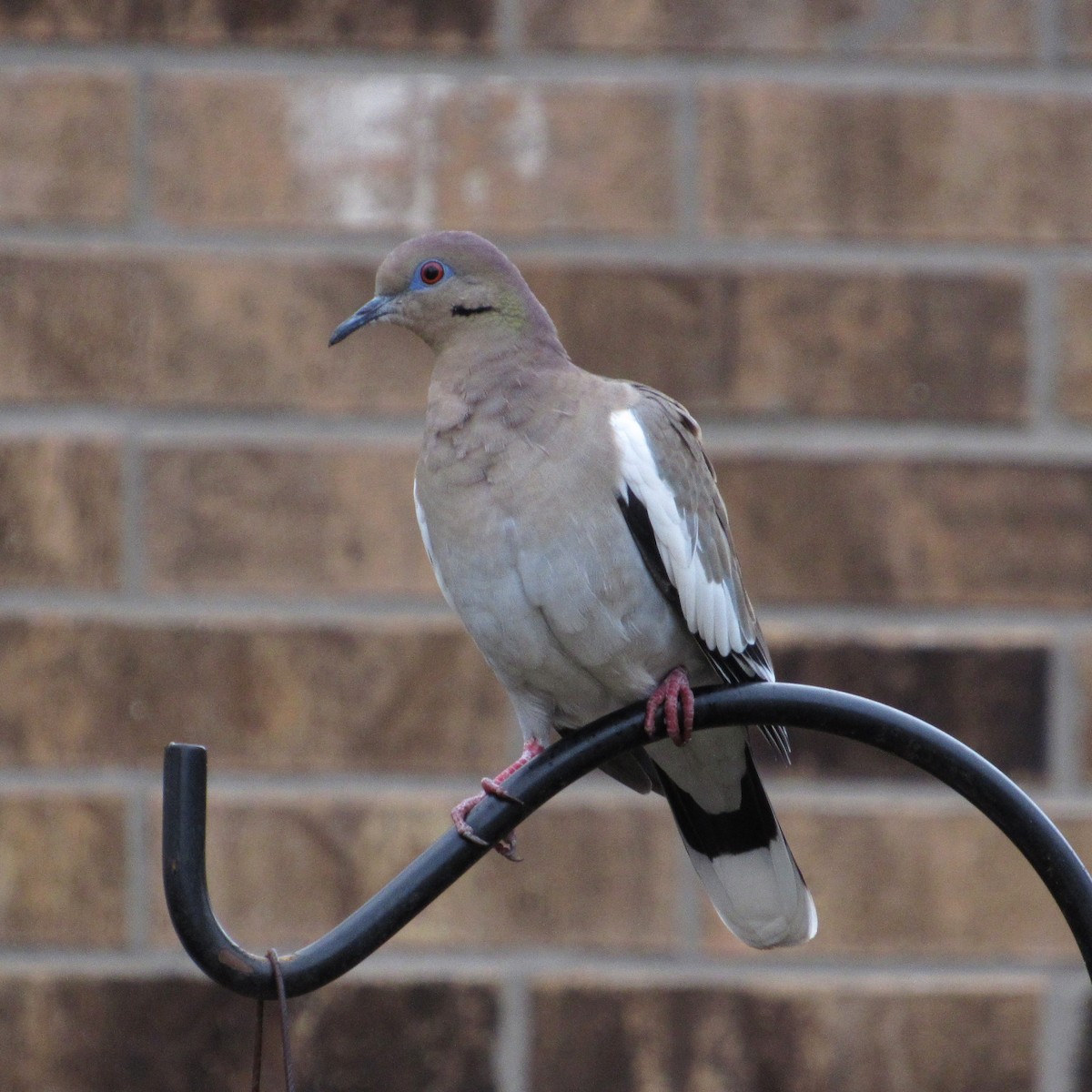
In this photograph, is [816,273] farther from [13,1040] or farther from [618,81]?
[13,1040]

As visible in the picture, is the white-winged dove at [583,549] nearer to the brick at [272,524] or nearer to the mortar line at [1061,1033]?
the brick at [272,524]

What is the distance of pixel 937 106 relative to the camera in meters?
1.90

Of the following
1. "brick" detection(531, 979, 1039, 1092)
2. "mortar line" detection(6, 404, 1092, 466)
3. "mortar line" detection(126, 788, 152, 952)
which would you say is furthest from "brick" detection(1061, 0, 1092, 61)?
"mortar line" detection(126, 788, 152, 952)

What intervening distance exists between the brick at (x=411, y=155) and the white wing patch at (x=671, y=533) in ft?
1.68

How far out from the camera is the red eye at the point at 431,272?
1557mm

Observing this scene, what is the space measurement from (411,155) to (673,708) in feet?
2.74

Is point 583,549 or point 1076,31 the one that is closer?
point 583,549

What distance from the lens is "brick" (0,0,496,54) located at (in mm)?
1871

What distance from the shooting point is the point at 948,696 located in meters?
1.88

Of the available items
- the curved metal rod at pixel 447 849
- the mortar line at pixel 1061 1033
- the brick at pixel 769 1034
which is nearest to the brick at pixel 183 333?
the brick at pixel 769 1034

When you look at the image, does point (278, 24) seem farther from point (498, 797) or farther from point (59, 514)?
point (498, 797)

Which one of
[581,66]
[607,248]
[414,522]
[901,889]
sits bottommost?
[901,889]

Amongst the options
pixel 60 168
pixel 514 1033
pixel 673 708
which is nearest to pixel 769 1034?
pixel 514 1033

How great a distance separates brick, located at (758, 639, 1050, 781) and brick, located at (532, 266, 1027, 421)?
10.7 inches
